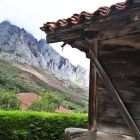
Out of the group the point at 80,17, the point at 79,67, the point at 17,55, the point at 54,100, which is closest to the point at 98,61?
the point at 80,17

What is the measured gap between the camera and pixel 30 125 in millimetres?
8164

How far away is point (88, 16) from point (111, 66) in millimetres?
845

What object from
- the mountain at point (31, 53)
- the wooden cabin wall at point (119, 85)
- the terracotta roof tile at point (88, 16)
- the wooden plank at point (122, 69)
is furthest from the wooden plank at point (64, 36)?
the mountain at point (31, 53)

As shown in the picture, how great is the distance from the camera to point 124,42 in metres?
2.77

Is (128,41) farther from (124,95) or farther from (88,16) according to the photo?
(124,95)

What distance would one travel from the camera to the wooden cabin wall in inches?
103

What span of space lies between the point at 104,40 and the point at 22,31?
422 ft

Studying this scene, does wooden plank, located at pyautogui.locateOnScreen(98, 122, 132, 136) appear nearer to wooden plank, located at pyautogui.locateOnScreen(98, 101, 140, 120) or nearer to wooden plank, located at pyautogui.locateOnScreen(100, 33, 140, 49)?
wooden plank, located at pyautogui.locateOnScreen(98, 101, 140, 120)

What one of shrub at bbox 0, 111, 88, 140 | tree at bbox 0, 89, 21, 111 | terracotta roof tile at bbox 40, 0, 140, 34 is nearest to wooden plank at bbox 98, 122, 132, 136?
terracotta roof tile at bbox 40, 0, 140, 34

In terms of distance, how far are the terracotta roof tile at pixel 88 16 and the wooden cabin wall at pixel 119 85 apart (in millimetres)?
567

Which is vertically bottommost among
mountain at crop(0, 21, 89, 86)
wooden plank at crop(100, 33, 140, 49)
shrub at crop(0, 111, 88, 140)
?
shrub at crop(0, 111, 88, 140)

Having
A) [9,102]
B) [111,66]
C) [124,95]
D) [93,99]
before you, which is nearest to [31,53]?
[9,102]

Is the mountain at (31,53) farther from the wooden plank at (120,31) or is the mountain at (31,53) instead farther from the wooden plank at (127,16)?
the wooden plank at (127,16)

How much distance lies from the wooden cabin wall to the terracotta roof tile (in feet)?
1.86
